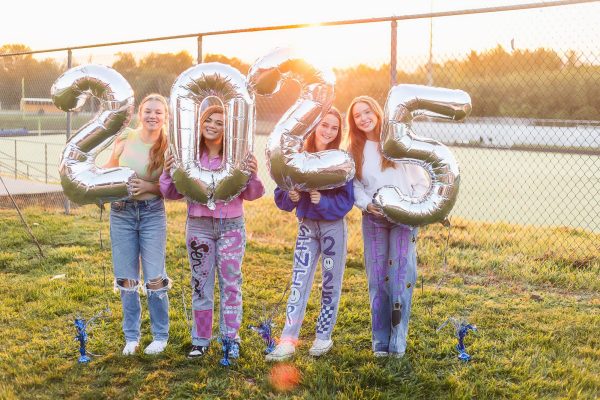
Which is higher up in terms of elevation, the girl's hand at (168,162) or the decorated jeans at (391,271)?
the girl's hand at (168,162)

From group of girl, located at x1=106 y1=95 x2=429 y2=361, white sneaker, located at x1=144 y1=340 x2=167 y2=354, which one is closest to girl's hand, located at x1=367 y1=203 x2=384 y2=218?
group of girl, located at x1=106 y1=95 x2=429 y2=361

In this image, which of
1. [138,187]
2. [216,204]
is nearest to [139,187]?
[138,187]

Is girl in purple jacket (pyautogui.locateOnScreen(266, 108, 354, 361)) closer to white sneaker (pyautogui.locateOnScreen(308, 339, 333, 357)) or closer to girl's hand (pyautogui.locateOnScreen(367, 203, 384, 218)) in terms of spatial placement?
white sneaker (pyautogui.locateOnScreen(308, 339, 333, 357))

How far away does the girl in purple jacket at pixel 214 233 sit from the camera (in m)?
3.35

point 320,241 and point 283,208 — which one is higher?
point 283,208

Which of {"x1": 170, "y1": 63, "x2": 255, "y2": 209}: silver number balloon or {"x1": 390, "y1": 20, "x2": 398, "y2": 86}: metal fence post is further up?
{"x1": 390, "y1": 20, "x2": 398, "y2": 86}: metal fence post

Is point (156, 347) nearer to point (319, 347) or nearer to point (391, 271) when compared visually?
point (319, 347)

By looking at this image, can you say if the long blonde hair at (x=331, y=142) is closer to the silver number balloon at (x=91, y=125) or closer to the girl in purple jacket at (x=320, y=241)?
the girl in purple jacket at (x=320, y=241)

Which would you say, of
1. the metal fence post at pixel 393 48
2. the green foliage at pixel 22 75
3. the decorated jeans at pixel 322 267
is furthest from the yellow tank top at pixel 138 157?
the green foliage at pixel 22 75

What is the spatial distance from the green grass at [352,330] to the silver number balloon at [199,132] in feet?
3.45

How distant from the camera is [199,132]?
330 centimetres

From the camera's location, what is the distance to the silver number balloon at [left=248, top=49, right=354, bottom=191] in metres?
3.21

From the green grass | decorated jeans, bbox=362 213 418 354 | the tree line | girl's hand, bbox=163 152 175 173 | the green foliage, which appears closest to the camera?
the green grass

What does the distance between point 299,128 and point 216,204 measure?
634 mm
